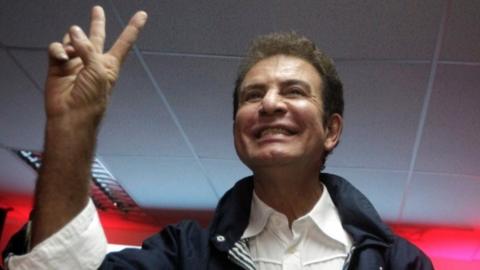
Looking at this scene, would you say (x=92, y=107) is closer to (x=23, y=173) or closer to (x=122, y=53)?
(x=122, y=53)

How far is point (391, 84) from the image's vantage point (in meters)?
2.26

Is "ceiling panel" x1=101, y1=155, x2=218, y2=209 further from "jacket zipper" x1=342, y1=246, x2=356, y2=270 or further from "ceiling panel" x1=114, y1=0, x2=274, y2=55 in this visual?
"jacket zipper" x1=342, y1=246, x2=356, y2=270

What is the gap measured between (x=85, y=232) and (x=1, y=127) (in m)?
2.55

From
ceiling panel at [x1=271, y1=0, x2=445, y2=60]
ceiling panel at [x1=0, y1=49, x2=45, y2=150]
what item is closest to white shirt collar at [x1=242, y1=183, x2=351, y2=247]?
ceiling panel at [x1=271, y1=0, x2=445, y2=60]

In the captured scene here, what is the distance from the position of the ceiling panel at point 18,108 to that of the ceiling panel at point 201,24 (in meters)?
0.69

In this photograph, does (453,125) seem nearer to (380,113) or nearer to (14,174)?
(380,113)

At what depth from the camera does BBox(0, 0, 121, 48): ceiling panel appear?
6.55 ft

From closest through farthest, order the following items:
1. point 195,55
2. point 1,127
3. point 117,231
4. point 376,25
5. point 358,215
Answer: point 358,215 → point 376,25 → point 195,55 → point 1,127 → point 117,231

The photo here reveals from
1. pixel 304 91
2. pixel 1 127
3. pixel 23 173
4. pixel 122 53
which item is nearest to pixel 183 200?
pixel 23 173

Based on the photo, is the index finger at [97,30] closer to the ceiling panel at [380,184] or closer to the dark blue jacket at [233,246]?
the dark blue jacket at [233,246]

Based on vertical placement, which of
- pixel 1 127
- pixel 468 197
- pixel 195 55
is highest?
pixel 468 197

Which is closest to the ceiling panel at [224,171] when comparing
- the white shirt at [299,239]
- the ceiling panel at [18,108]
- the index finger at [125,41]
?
the ceiling panel at [18,108]

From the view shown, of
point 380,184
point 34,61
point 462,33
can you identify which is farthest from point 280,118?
point 380,184

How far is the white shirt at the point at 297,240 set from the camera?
1.00 m
